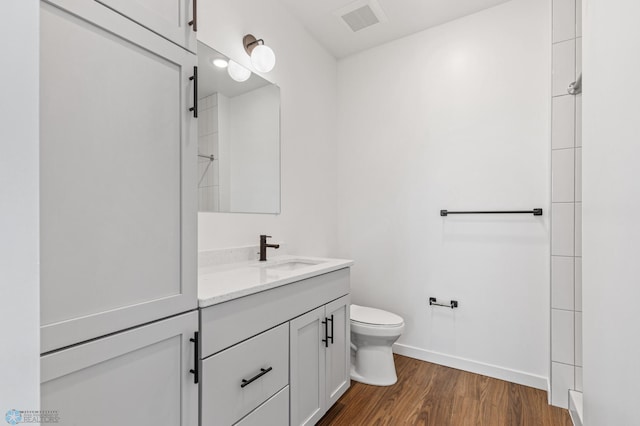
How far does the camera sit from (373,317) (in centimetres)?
208

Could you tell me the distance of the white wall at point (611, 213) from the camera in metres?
0.56

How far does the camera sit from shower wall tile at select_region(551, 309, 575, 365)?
1.71 metres

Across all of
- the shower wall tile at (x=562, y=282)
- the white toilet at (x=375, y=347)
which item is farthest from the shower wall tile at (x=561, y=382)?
the white toilet at (x=375, y=347)

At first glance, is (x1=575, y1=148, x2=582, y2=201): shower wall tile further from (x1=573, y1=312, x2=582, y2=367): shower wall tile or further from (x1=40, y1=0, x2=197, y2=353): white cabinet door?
(x1=40, y1=0, x2=197, y2=353): white cabinet door

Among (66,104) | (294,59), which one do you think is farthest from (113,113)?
(294,59)

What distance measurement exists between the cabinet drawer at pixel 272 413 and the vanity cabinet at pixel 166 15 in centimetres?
133

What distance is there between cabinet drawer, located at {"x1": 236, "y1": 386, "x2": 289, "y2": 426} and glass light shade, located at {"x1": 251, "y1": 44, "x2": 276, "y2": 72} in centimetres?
175

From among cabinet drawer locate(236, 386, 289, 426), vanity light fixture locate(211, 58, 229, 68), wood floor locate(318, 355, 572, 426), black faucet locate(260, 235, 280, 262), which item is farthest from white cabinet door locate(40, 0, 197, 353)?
wood floor locate(318, 355, 572, 426)

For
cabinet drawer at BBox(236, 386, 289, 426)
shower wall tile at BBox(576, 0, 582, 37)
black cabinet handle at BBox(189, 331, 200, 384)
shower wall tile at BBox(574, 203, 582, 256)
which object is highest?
shower wall tile at BBox(576, 0, 582, 37)

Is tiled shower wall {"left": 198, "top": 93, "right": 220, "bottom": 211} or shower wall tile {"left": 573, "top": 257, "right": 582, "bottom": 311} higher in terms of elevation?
tiled shower wall {"left": 198, "top": 93, "right": 220, "bottom": 211}

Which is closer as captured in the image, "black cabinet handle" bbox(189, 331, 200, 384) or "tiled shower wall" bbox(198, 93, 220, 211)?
"black cabinet handle" bbox(189, 331, 200, 384)

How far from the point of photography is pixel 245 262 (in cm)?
181
